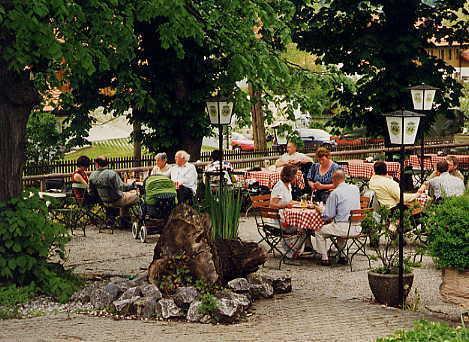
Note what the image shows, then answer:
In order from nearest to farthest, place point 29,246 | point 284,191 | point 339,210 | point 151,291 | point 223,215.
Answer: point 151,291 < point 29,246 < point 223,215 < point 339,210 < point 284,191

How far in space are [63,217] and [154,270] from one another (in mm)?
7632

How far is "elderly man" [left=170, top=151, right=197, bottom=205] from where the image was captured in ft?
60.0

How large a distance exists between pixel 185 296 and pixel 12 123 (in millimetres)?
3198

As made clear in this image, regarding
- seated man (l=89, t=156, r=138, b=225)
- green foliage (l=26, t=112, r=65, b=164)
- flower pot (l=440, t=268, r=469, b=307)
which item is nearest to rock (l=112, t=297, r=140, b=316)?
flower pot (l=440, t=268, r=469, b=307)

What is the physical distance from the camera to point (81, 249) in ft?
55.6

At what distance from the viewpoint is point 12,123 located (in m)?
12.8

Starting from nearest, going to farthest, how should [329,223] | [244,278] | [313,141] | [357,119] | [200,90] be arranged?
[244,278], [329,223], [200,90], [357,119], [313,141]

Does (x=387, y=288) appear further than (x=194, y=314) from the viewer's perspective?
Yes

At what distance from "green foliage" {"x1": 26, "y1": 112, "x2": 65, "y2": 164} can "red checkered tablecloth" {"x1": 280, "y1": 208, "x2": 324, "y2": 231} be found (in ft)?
45.7

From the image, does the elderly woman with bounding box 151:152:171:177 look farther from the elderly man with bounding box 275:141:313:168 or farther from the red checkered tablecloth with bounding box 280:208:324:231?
the red checkered tablecloth with bounding box 280:208:324:231

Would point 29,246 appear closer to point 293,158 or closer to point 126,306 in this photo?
point 126,306

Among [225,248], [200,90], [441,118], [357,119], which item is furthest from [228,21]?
[441,118]

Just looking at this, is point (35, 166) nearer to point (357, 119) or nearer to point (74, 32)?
point (357, 119)

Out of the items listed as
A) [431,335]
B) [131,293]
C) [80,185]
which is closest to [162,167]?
[80,185]
